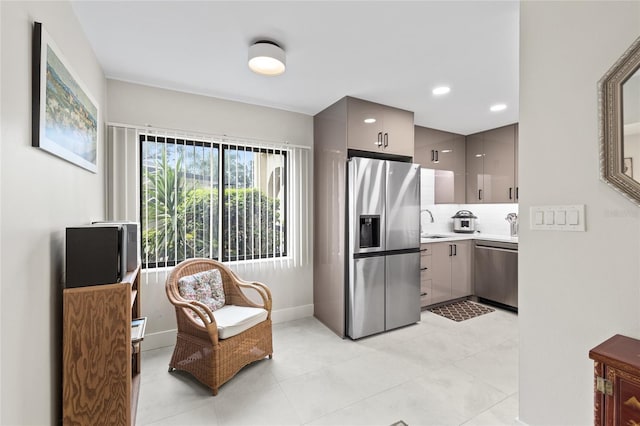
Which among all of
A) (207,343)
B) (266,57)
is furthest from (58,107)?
(207,343)

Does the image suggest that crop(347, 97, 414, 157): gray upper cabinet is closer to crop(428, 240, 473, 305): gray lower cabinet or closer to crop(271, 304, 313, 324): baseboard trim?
crop(428, 240, 473, 305): gray lower cabinet

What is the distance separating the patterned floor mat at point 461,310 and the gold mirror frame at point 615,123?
107 inches

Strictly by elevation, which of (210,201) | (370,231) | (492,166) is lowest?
(370,231)

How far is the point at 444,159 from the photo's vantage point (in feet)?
14.3

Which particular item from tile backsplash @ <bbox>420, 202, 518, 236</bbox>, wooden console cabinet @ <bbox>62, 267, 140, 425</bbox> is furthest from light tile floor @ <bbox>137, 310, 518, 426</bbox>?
tile backsplash @ <bbox>420, 202, 518, 236</bbox>

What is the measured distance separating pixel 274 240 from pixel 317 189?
2.69ft

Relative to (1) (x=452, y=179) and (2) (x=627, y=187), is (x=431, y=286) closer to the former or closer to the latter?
(1) (x=452, y=179)

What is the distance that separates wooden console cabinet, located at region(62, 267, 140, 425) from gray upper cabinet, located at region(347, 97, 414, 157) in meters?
2.39

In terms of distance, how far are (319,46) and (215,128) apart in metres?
1.48

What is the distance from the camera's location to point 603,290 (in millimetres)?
1265

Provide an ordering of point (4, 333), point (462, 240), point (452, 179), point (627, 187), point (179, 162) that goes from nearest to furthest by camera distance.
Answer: point (4, 333), point (627, 187), point (179, 162), point (462, 240), point (452, 179)

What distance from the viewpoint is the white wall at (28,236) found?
1.05 m

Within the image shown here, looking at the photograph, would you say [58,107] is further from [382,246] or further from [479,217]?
[479,217]

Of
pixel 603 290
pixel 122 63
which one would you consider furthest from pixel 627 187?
pixel 122 63
